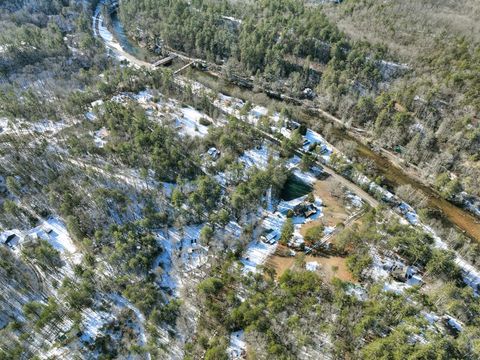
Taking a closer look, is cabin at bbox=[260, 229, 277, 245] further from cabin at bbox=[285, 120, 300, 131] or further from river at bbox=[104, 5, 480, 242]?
cabin at bbox=[285, 120, 300, 131]

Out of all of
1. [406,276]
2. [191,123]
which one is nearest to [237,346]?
[406,276]

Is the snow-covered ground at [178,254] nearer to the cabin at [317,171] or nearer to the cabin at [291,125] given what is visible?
the cabin at [317,171]

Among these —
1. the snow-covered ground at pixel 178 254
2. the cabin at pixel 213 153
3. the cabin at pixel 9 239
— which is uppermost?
the cabin at pixel 213 153

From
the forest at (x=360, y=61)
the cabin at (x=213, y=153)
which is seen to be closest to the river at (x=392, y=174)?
the forest at (x=360, y=61)

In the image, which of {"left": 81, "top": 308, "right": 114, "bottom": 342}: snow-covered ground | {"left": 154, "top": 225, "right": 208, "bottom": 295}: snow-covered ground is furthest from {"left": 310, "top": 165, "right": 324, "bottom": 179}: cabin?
{"left": 81, "top": 308, "right": 114, "bottom": 342}: snow-covered ground

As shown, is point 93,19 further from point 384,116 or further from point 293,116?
point 384,116

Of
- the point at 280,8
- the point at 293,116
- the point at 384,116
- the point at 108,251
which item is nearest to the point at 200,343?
the point at 108,251

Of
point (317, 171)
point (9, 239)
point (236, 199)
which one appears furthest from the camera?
point (317, 171)

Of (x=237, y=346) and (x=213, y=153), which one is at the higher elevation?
(x=213, y=153)

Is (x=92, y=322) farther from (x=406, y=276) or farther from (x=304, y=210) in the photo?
(x=406, y=276)

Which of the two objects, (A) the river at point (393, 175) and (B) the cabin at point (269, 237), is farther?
(A) the river at point (393, 175)

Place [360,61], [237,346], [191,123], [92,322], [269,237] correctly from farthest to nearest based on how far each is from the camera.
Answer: [360,61] < [191,123] < [269,237] < [92,322] < [237,346]

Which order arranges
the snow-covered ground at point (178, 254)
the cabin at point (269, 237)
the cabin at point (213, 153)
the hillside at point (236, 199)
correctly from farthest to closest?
the cabin at point (213, 153) → the cabin at point (269, 237) → the snow-covered ground at point (178, 254) → the hillside at point (236, 199)
